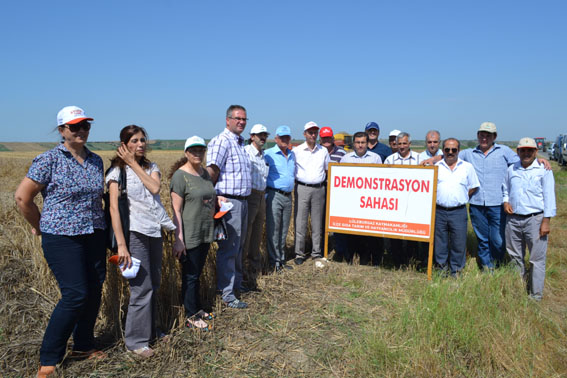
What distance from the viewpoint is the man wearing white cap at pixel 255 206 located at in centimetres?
525

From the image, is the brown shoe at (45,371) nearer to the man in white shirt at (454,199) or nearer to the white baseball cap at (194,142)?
the white baseball cap at (194,142)

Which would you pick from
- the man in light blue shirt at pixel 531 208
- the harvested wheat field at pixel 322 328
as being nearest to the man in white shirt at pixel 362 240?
the harvested wheat field at pixel 322 328

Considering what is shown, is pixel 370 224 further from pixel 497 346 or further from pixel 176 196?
pixel 176 196

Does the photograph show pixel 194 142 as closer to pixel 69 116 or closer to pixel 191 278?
pixel 69 116

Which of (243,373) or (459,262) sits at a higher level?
(459,262)

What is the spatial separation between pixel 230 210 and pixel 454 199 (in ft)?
9.99

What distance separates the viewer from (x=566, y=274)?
5.79m

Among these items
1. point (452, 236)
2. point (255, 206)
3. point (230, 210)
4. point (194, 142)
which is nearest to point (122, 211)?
point (194, 142)

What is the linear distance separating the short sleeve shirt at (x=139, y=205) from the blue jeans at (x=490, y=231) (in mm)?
4610

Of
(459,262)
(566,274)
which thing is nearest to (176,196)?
(459,262)

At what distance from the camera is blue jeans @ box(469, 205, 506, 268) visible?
5684mm

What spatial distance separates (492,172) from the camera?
5.69 metres

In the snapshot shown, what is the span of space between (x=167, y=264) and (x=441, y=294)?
301 cm

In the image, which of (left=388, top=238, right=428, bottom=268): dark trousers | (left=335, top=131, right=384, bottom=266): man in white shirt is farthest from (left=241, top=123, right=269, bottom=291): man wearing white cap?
(left=388, top=238, right=428, bottom=268): dark trousers
